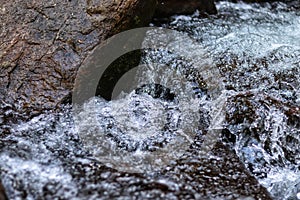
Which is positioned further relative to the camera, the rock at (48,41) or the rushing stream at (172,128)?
the rock at (48,41)

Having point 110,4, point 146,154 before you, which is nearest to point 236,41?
point 110,4

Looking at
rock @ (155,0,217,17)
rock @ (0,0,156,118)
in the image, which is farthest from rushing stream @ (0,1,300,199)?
rock @ (155,0,217,17)

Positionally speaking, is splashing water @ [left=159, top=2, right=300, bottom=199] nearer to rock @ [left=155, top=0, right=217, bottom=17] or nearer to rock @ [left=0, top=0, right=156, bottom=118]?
A: rock @ [left=155, top=0, right=217, bottom=17]

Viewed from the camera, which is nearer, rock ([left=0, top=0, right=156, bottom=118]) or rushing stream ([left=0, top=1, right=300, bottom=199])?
rushing stream ([left=0, top=1, right=300, bottom=199])

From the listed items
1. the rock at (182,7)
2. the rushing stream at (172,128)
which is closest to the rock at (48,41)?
the rushing stream at (172,128)

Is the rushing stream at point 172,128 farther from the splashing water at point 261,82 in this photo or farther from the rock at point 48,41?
the rock at point 48,41
